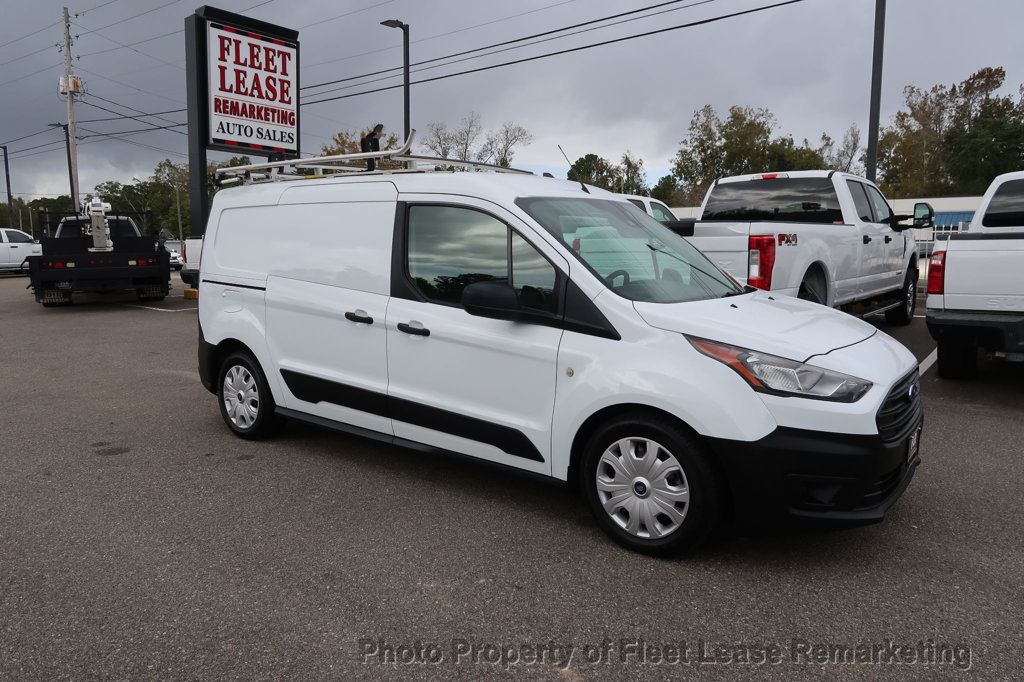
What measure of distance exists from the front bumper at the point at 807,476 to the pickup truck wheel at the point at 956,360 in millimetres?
4621

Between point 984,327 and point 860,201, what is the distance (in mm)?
3444

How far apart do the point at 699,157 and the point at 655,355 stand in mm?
57939

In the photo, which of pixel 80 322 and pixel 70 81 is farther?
pixel 70 81

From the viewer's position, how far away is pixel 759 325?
3.74 meters

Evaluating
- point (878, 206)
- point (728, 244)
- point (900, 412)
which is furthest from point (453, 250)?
point (878, 206)

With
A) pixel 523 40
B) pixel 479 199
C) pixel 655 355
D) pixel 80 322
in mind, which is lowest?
pixel 80 322

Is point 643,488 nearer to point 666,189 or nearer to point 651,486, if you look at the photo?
point 651,486

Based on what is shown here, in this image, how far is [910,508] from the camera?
4281mm

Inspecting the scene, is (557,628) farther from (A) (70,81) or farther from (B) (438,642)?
(A) (70,81)

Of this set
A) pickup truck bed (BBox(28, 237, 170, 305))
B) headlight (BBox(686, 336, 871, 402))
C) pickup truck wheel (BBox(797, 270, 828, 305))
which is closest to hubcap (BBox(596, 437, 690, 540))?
headlight (BBox(686, 336, 871, 402))

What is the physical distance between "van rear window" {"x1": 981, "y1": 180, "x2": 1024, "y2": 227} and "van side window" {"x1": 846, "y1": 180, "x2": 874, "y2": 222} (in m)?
1.34

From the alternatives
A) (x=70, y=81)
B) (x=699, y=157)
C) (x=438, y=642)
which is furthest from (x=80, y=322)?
(x=699, y=157)

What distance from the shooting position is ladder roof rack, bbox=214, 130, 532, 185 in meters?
4.95

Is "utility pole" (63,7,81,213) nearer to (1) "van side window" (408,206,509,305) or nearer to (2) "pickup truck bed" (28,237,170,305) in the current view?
(2) "pickup truck bed" (28,237,170,305)
